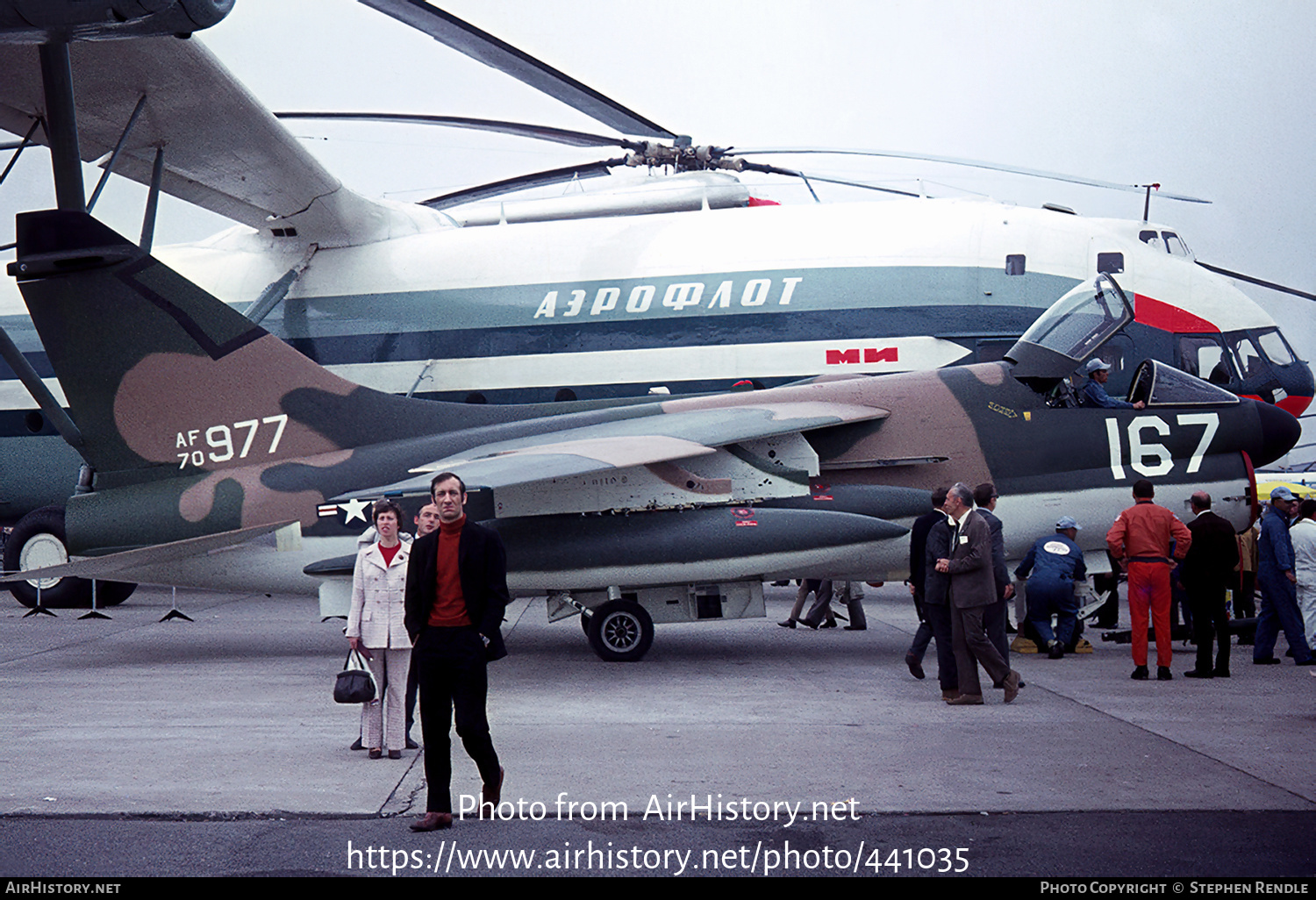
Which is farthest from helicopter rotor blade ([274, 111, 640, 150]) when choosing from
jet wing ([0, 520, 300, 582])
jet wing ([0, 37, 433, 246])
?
jet wing ([0, 520, 300, 582])

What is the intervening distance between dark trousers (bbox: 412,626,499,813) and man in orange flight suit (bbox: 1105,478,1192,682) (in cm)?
637

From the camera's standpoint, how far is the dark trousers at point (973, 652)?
898cm

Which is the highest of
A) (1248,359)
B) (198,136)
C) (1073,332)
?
(198,136)

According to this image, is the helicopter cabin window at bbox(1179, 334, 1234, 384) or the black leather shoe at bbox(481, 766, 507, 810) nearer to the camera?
the black leather shoe at bbox(481, 766, 507, 810)

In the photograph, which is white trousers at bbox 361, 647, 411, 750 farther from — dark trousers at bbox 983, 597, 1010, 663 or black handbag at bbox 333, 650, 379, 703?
dark trousers at bbox 983, 597, 1010, 663

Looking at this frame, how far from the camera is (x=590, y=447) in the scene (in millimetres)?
10977

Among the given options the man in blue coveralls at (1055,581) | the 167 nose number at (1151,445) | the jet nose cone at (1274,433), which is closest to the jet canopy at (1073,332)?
the 167 nose number at (1151,445)

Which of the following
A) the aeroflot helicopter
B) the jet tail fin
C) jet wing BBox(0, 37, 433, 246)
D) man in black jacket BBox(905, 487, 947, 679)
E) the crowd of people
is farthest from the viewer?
the aeroflot helicopter

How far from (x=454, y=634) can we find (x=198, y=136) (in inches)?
429

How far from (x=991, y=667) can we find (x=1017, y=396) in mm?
3816

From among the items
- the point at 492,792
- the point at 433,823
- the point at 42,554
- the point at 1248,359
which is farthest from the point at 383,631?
the point at 42,554

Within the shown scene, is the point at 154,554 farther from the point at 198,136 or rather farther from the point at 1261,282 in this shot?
the point at 1261,282

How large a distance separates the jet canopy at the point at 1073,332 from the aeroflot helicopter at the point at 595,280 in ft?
4.04

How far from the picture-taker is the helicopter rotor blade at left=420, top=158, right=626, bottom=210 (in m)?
21.8
